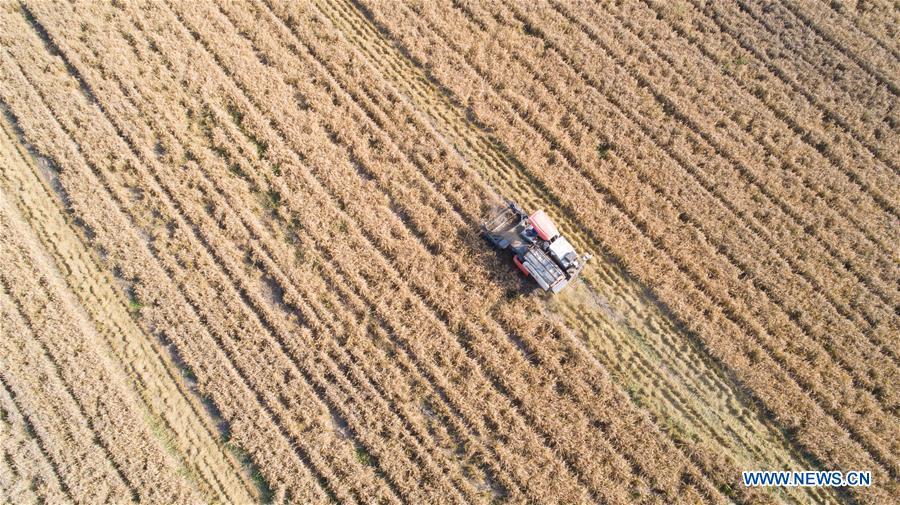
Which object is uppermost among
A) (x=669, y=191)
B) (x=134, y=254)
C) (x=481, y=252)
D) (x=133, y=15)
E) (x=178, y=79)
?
(x=133, y=15)

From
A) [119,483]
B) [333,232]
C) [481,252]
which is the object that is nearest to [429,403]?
[481,252]

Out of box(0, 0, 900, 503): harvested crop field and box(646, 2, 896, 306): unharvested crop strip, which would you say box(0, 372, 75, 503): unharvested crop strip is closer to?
box(0, 0, 900, 503): harvested crop field

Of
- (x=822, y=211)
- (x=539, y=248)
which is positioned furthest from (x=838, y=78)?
(x=539, y=248)

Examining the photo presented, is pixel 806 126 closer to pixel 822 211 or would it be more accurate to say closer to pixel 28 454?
pixel 822 211

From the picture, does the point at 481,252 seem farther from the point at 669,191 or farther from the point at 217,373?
the point at 217,373

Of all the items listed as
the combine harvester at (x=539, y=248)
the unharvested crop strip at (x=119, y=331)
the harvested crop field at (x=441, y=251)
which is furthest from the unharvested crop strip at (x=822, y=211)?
the unharvested crop strip at (x=119, y=331)

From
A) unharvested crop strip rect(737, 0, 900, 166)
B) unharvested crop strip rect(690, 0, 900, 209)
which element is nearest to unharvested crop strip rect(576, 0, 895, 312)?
unharvested crop strip rect(690, 0, 900, 209)
